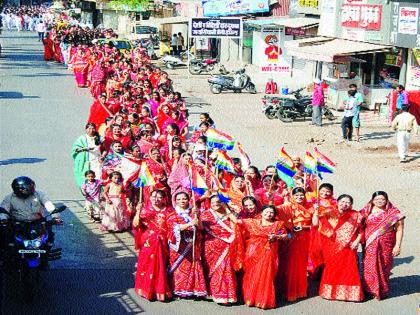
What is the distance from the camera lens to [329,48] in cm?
2531

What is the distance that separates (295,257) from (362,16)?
55.7 feet

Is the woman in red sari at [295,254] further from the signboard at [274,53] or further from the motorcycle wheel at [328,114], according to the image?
the signboard at [274,53]

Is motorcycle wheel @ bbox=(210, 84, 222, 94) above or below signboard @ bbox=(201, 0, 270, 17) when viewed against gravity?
below

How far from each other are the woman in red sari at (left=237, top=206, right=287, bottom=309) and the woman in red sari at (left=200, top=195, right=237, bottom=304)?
152mm

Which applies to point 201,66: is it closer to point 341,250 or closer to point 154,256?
point 341,250

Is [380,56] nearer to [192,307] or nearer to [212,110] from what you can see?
[212,110]

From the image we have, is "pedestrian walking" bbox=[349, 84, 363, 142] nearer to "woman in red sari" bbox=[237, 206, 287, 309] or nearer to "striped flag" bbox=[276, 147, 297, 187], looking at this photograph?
"striped flag" bbox=[276, 147, 297, 187]

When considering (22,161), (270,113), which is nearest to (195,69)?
(270,113)

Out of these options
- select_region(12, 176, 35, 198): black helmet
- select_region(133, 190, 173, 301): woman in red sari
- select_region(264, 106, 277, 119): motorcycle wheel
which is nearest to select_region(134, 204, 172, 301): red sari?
select_region(133, 190, 173, 301): woman in red sari

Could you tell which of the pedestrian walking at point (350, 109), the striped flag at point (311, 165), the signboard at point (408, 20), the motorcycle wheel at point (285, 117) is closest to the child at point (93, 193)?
the striped flag at point (311, 165)

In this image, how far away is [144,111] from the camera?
53.9ft

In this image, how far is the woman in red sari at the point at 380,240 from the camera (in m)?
9.49

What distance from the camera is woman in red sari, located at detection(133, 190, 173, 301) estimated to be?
9.20 metres

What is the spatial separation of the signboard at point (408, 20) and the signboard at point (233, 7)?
50.7 feet
